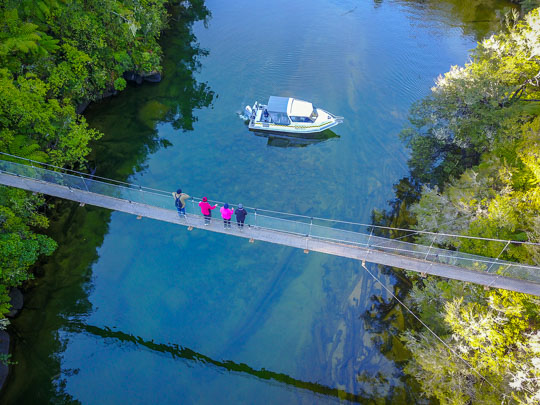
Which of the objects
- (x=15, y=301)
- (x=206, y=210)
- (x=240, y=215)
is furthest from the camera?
(x=15, y=301)

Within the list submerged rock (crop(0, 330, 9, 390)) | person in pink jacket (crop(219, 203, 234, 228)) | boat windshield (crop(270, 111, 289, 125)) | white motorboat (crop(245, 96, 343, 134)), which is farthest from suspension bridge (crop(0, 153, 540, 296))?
boat windshield (crop(270, 111, 289, 125))

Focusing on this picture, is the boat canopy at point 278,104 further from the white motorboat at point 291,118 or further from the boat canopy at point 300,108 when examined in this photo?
the boat canopy at point 300,108

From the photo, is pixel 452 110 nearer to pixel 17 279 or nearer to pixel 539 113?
pixel 539 113

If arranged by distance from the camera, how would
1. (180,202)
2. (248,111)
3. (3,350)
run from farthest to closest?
(248,111)
(3,350)
(180,202)

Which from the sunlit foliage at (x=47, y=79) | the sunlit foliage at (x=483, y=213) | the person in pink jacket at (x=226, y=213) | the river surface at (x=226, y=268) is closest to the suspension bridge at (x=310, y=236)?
the person in pink jacket at (x=226, y=213)

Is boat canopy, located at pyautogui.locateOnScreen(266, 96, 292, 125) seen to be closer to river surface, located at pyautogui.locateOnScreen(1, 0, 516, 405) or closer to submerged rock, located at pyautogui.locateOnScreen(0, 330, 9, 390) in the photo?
river surface, located at pyautogui.locateOnScreen(1, 0, 516, 405)

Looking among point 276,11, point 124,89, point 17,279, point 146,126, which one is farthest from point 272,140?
point 276,11

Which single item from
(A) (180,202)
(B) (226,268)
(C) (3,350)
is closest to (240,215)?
(A) (180,202)

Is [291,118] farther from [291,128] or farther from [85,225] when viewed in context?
[85,225]
